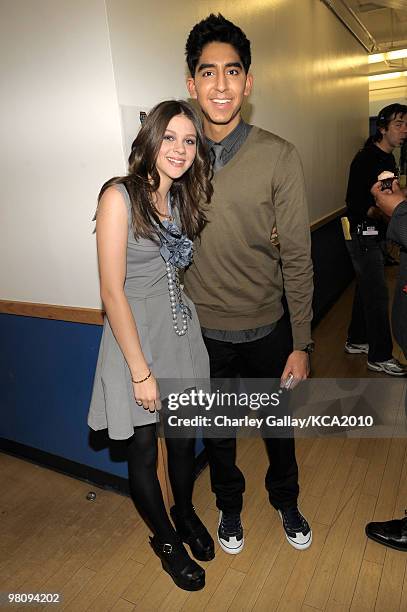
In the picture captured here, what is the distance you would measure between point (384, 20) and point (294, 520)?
6.59 m

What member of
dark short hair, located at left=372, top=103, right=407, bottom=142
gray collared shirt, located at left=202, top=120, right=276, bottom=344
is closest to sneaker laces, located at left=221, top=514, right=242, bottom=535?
gray collared shirt, located at left=202, top=120, right=276, bottom=344

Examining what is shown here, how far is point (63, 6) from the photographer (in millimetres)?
1651

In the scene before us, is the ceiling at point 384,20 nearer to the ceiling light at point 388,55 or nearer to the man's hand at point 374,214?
the ceiling light at point 388,55

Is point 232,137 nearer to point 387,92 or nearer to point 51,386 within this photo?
point 51,386

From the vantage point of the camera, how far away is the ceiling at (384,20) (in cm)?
473

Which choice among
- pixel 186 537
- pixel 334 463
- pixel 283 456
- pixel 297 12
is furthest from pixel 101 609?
pixel 297 12

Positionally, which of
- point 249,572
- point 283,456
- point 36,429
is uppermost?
Answer: point 283,456

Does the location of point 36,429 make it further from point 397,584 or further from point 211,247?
point 397,584

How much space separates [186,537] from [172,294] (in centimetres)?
106

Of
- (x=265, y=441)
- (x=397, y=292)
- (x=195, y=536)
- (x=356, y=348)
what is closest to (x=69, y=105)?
(x=397, y=292)

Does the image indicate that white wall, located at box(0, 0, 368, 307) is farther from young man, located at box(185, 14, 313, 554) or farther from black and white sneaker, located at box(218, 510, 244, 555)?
black and white sneaker, located at box(218, 510, 244, 555)

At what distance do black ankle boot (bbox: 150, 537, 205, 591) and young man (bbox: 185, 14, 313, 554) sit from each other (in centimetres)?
20

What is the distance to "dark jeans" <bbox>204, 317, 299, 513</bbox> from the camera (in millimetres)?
1692

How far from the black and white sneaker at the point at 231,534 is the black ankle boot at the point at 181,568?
0.59 feet
